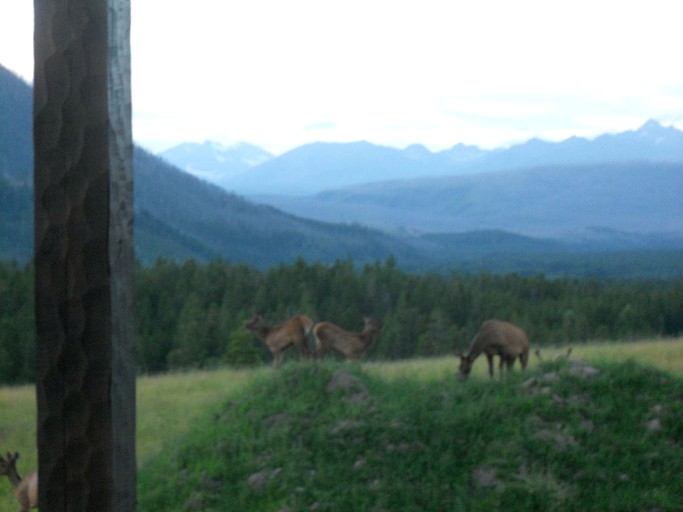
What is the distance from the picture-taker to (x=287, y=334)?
11.8 m

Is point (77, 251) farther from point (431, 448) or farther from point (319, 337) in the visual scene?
point (319, 337)

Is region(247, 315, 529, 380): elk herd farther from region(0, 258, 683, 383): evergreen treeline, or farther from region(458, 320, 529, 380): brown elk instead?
region(0, 258, 683, 383): evergreen treeline

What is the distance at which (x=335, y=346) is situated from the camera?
37.1 ft

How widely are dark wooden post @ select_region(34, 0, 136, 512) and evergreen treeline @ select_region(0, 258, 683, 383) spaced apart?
3346 cm

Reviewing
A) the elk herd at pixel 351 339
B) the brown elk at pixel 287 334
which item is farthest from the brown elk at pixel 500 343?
the brown elk at pixel 287 334

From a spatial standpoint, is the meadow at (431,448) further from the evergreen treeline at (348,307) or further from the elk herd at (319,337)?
the evergreen treeline at (348,307)

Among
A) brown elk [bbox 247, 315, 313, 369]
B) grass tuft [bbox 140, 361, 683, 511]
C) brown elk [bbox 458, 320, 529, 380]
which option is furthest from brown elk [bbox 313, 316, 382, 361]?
grass tuft [bbox 140, 361, 683, 511]

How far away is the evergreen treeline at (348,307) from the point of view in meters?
40.1

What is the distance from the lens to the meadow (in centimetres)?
605

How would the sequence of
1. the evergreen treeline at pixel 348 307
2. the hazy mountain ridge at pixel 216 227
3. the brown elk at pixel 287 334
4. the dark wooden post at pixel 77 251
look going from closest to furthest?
the dark wooden post at pixel 77 251 < the brown elk at pixel 287 334 < the evergreen treeline at pixel 348 307 < the hazy mountain ridge at pixel 216 227

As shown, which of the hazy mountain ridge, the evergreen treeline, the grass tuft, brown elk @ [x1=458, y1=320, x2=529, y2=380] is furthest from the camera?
the hazy mountain ridge

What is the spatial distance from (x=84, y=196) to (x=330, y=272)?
54.9 meters

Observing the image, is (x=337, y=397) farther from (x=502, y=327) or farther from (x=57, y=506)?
(x=57, y=506)

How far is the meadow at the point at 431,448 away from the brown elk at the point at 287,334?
332 centimetres
